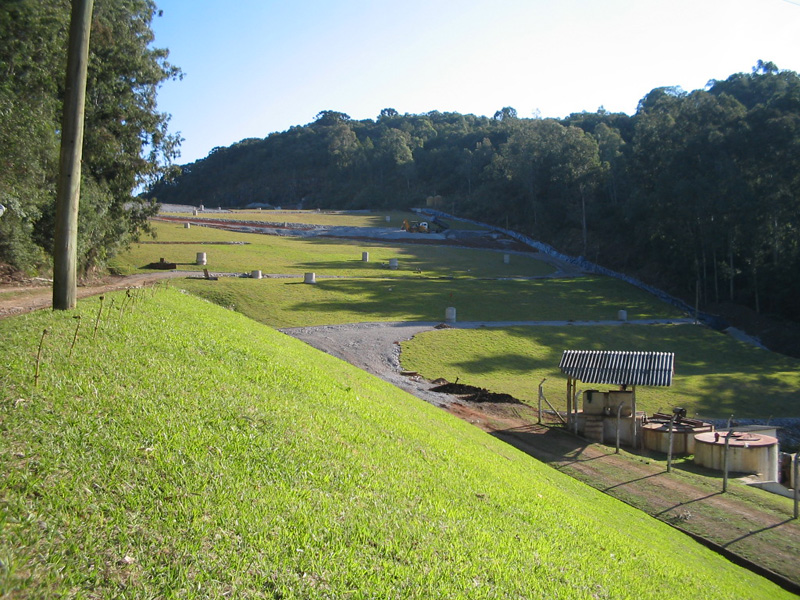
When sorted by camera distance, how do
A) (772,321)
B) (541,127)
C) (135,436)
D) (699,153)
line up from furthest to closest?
(541,127), (699,153), (772,321), (135,436)

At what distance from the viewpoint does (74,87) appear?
39.5ft

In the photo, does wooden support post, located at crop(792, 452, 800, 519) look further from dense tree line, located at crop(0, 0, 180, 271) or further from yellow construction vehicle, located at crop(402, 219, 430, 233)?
yellow construction vehicle, located at crop(402, 219, 430, 233)

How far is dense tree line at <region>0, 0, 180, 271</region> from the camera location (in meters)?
21.0

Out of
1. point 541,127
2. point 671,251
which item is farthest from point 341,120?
point 671,251

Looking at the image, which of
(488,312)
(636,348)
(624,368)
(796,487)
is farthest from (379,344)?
(796,487)

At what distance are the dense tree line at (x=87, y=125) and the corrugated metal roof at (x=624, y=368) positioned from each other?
20830 mm

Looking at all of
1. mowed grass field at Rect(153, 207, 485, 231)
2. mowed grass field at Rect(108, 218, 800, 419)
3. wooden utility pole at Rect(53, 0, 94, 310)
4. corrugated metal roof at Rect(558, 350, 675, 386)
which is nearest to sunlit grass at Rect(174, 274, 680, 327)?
mowed grass field at Rect(108, 218, 800, 419)

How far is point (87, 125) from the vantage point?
98.9ft

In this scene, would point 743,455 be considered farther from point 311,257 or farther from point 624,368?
point 311,257

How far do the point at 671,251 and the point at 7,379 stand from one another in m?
60.4

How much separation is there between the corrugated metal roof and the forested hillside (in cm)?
3012

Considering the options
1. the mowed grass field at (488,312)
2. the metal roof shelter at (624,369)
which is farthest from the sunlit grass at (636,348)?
the metal roof shelter at (624,369)

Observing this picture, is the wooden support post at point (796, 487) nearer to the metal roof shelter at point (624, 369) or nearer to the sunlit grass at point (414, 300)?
the metal roof shelter at point (624, 369)

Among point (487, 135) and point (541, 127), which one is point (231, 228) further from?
point (487, 135)
